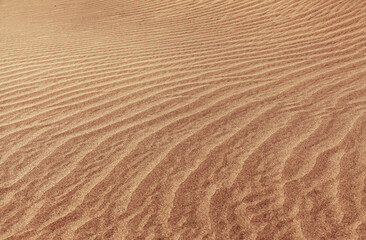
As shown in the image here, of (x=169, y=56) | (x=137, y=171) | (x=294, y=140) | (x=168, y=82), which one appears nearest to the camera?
(x=137, y=171)

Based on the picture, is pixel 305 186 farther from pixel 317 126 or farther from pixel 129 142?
pixel 129 142

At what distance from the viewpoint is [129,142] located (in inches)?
130

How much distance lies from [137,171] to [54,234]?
2.35ft

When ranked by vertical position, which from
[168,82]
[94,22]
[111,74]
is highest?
[94,22]

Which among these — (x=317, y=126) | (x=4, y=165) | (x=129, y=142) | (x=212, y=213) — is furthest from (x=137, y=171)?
(x=317, y=126)

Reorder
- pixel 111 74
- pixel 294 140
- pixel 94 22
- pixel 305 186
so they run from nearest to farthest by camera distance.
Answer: pixel 305 186
pixel 294 140
pixel 111 74
pixel 94 22

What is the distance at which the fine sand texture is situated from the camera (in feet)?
8.13

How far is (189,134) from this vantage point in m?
3.40

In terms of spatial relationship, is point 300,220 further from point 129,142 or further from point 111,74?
point 111,74

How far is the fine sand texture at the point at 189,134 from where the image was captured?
8.13ft

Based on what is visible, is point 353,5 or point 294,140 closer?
point 294,140

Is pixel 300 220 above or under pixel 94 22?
under

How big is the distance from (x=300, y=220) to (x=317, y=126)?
120 centimetres

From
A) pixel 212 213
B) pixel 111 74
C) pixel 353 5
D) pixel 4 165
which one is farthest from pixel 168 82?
pixel 353 5
